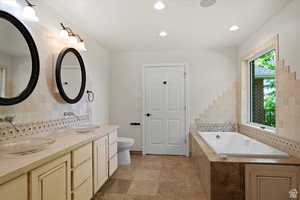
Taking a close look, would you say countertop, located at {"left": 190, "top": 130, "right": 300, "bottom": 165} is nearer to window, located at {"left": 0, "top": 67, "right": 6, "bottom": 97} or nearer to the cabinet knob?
the cabinet knob

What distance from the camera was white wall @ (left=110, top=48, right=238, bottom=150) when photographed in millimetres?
3631

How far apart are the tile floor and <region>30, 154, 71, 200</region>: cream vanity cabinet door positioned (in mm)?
830

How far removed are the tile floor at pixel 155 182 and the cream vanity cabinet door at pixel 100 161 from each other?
22cm

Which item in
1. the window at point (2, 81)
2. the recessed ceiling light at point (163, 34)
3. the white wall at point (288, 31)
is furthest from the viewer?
the recessed ceiling light at point (163, 34)

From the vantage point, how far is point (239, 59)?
3.46m

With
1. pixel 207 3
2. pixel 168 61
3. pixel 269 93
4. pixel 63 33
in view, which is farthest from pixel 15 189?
pixel 168 61

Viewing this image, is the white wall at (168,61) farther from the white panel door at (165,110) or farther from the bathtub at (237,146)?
the bathtub at (237,146)

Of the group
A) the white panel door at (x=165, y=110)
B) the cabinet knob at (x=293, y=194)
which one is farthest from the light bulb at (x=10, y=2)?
the cabinet knob at (x=293, y=194)

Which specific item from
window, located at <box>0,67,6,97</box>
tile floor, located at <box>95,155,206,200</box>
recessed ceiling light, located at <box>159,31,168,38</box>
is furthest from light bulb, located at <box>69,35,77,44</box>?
tile floor, located at <box>95,155,206,200</box>

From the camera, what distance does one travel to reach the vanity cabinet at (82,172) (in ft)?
5.18

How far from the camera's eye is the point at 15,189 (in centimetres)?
97

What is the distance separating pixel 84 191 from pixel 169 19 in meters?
2.36

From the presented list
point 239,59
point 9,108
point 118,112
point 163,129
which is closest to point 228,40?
point 239,59

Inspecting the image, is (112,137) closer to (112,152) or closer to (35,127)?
(112,152)
